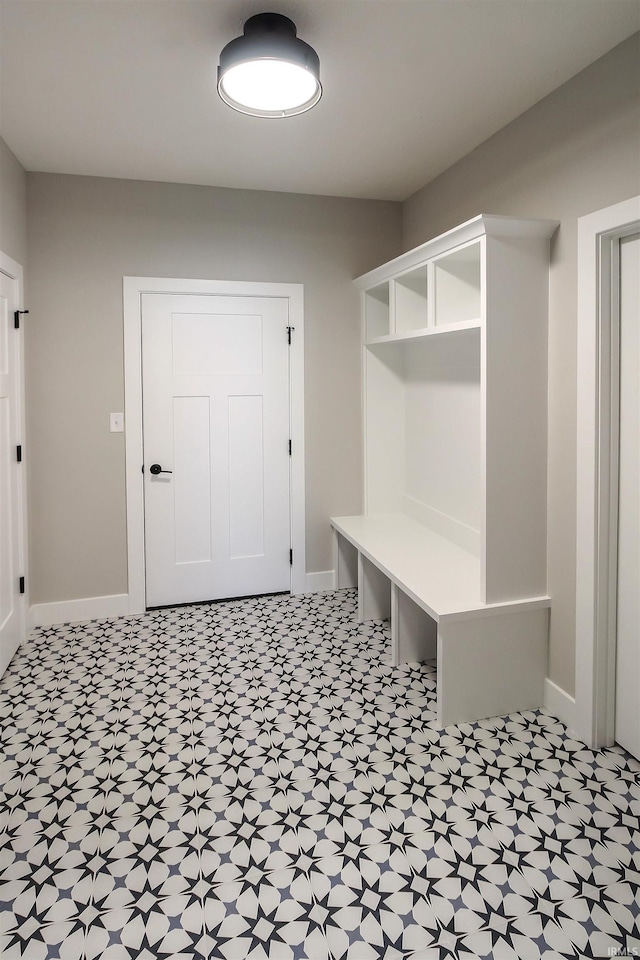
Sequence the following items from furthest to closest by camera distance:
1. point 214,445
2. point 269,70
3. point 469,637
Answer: point 214,445
point 469,637
point 269,70

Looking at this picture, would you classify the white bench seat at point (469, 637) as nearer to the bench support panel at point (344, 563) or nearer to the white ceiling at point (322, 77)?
the bench support panel at point (344, 563)

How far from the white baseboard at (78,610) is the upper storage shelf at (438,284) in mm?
2263

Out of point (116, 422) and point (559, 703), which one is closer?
point (559, 703)

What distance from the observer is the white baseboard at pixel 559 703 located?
2418 millimetres

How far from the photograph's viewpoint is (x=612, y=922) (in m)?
1.54

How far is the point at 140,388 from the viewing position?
11.7ft

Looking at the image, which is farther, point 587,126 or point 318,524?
point 318,524

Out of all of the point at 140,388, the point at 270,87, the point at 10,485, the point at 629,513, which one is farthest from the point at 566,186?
the point at 10,485

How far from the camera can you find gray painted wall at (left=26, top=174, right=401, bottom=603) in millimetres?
3395

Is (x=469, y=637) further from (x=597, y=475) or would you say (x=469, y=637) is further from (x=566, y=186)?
(x=566, y=186)

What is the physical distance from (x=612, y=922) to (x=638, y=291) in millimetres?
1939

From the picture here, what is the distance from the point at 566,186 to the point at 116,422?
8.57ft

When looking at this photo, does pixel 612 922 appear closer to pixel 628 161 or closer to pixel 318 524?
pixel 628 161

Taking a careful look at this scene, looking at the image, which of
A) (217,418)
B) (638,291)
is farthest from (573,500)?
(217,418)
